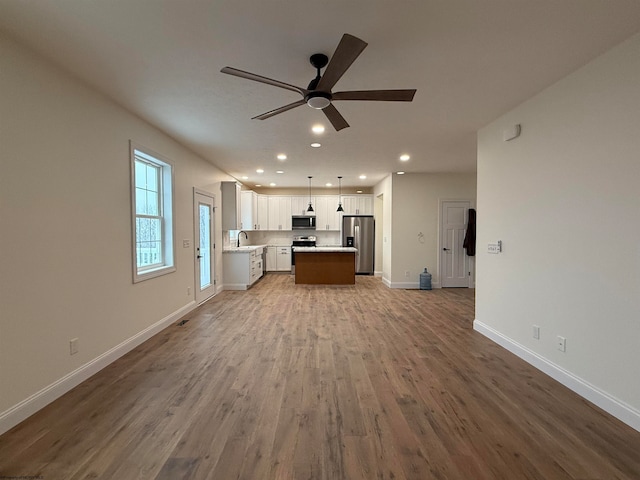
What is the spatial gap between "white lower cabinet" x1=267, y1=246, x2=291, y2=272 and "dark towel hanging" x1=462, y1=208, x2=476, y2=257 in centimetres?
498

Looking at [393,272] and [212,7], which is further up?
[212,7]

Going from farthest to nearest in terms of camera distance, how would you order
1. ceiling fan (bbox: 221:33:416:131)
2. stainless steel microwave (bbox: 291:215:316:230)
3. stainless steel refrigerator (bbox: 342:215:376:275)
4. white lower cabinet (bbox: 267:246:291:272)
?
white lower cabinet (bbox: 267:246:291:272), stainless steel microwave (bbox: 291:215:316:230), stainless steel refrigerator (bbox: 342:215:376:275), ceiling fan (bbox: 221:33:416:131)

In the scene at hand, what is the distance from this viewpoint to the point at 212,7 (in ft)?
5.77

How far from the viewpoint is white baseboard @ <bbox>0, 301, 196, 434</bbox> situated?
1965 mm

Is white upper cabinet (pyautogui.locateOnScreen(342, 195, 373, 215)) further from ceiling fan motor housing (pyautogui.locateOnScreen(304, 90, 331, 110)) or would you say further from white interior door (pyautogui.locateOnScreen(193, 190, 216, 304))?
ceiling fan motor housing (pyautogui.locateOnScreen(304, 90, 331, 110))

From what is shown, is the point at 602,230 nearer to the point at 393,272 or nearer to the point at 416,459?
the point at 416,459

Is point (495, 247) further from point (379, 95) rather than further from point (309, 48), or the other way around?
point (309, 48)

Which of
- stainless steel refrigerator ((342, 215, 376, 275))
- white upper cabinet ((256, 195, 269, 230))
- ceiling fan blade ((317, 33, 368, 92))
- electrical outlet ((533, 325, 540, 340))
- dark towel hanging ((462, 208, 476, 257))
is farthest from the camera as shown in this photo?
white upper cabinet ((256, 195, 269, 230))

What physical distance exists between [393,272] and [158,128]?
525 cm

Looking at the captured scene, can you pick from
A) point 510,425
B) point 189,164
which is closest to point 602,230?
point 510,425

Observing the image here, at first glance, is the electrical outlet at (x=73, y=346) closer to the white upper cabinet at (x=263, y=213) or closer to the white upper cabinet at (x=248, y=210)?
the white upper cabinet at (x=248, y=210)

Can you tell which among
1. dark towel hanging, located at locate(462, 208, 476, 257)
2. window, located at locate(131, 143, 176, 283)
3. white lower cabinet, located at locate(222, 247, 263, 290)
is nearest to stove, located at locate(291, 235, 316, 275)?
white lower cabinet, located at locate(222, 247, 263, 290)

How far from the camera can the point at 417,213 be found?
6.68 metres

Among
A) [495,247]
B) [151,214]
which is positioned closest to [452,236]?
[495,247]
